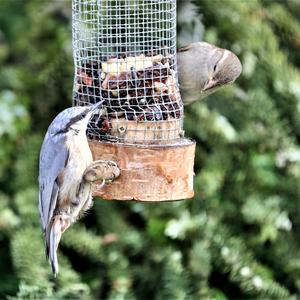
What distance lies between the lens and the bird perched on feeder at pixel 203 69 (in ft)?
20.0

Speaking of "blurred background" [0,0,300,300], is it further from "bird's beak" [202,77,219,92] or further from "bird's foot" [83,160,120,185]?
"bird's foot" [83,160,120,185]

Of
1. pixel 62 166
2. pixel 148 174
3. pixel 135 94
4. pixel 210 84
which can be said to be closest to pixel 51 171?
pixel 62 166

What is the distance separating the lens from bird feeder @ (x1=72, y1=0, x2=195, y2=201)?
16.6ft

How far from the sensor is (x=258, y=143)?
707cm

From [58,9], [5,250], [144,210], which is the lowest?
[5,250]

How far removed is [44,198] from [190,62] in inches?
59.7

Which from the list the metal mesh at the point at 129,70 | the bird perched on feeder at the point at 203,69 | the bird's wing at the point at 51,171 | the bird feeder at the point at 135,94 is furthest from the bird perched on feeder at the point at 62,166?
the bird perched on feeder at the point at 203,69

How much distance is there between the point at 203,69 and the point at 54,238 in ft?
5.52

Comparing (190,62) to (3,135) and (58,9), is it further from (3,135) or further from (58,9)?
(58,9)

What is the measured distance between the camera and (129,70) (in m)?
5.51

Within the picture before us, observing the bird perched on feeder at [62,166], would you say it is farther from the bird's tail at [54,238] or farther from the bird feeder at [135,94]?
the bird feeder at [135,94]

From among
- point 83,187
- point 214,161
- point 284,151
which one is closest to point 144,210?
point 214,161

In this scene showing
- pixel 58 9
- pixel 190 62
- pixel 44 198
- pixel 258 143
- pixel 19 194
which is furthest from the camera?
pixel 58 9

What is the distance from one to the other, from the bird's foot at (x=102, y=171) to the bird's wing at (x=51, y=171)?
183mm
